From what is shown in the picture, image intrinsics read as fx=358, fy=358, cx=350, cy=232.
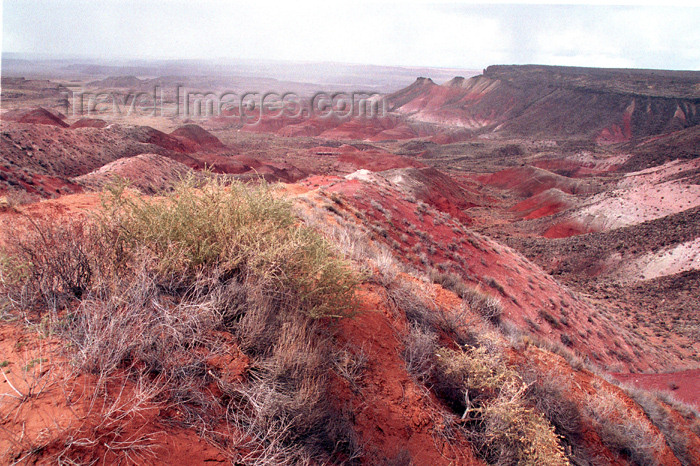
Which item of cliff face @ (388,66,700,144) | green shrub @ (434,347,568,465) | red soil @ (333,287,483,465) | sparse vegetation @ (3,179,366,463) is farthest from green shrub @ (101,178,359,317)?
cliff face @ (388,66,700,144)

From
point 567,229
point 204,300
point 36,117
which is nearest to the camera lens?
point 204,300

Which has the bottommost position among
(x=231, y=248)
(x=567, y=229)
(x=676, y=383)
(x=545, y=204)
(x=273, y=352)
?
(x=567, y=229)

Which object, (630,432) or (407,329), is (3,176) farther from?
(630,432)

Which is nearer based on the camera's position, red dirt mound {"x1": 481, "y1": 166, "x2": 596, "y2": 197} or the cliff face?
red dirt mound {"x1": 481, "y1": 166, "x2": 596, "y2": 197}

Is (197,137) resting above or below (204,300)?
above

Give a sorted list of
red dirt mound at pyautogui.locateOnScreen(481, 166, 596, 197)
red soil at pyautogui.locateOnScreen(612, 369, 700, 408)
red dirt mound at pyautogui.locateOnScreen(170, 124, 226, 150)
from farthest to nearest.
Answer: red dirt mound at pyautogui.locateOnScreen(170, 124, 226, 150) < red dirt mound at pyautogui.locateOnScreen(481, 166, 596, 197) < red soil at pyautogui.locateOnScreen(612, 369, 700, 408)

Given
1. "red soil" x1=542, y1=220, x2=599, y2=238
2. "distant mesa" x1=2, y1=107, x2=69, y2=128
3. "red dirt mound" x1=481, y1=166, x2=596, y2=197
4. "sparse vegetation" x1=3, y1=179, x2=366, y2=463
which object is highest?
"distant mesa" x1=2, y1=107, x2=69, y2=128

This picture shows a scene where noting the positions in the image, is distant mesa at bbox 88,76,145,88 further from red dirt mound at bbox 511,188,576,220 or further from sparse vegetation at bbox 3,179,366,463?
sparse vegetation at bbox 3,179,366,463

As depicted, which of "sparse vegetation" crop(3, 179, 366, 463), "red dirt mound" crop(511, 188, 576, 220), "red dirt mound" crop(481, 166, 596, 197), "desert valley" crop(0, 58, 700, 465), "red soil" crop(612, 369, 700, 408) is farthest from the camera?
"red dirt mound" crop(481, 166, 596, 197)

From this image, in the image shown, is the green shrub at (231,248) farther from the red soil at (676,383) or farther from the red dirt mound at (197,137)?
the red dirt mound at (197,137)

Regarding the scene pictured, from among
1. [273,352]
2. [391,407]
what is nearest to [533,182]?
[391,407]

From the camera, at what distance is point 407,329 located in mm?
4539

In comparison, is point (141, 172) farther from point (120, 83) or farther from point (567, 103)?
point (120, 83)

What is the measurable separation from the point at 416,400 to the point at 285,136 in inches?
3163
